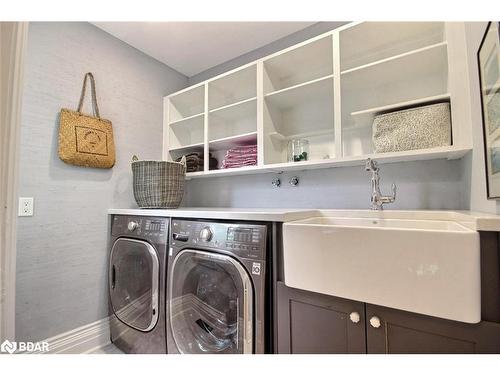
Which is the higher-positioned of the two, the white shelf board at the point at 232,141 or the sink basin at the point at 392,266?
the white shelf board at the point at 232,141

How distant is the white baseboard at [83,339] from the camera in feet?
5.03

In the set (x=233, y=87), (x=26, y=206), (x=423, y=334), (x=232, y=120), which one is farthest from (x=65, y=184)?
(x=423, y=334)

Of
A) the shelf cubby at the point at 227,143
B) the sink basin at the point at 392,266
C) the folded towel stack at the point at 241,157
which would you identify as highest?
the shelf cubby at the point at 227,143

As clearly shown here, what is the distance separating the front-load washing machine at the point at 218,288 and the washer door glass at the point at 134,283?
16 cm

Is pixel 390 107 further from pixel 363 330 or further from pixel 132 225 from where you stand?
pixel 132 225

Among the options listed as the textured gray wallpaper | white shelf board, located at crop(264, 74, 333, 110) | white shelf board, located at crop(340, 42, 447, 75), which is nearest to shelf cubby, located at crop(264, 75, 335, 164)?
white shelf board, located at crop(264, 74, 333, 110)

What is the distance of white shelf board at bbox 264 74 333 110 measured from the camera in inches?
60.0

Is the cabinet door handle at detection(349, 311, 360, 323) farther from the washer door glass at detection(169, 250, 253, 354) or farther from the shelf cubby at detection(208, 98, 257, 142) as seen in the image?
the shelf cubby at detection(208, 98, 257, 142)

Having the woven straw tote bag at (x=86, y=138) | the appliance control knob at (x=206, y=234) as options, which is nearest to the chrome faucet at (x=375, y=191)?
the appliance control knob at (x=206, y=234)

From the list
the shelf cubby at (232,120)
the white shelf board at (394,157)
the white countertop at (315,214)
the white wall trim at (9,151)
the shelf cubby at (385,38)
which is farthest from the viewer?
the shelf cubby at (232,120)

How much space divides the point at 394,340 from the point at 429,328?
121 millimetres

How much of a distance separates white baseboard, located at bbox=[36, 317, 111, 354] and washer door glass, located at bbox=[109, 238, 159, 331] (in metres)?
0.22

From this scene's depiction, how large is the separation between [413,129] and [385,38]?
2.21 feet

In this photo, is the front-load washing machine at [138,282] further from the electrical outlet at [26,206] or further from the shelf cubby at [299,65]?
the shelf cubby at [299,65]
